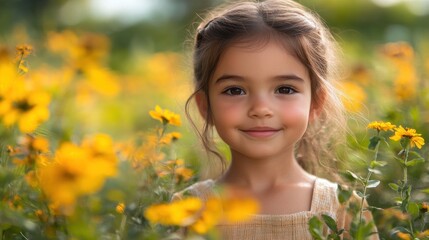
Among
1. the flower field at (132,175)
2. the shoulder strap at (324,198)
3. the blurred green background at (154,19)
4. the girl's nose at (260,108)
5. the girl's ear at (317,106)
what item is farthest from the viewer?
the blurred green background at (154,19)

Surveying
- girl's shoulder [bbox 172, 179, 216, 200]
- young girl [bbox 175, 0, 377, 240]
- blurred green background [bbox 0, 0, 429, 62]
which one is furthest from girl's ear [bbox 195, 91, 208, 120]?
blurred green background [bbox 0, 0, 429, 62]

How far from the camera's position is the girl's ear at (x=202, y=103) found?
2447 mm

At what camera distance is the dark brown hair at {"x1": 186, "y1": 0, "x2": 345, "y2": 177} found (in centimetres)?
228

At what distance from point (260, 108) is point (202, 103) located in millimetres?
375

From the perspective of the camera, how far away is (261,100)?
2.13m

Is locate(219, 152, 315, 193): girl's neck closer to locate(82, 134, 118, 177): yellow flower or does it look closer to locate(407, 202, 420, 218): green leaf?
locate(407, 202, 420, 218): green leaf

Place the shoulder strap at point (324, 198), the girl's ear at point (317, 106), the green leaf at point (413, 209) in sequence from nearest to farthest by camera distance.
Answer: the green leaf at point (413, 209) < the shoulder strap at point (324, 198) < the girl's ear at point (317, 106)

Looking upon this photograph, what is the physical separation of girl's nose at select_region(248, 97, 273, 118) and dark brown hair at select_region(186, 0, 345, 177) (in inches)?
7.5

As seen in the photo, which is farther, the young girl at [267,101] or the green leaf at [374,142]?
the young girl at [267,101]

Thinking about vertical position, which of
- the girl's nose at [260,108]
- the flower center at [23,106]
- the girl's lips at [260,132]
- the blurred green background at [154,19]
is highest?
the flower center at [23,106]

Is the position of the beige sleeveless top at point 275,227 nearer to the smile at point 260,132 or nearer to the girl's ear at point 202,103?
the smile at point 260,132

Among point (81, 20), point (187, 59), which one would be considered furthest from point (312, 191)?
point (81, 20)

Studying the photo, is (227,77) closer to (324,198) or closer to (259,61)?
(259,61)

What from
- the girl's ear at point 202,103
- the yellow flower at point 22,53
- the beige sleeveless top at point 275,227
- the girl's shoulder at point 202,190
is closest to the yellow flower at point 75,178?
the yellow flower at point 22,53
